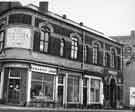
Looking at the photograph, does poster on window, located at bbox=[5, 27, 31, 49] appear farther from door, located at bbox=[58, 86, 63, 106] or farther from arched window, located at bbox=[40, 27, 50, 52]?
door, located at bbox=[58, 86, 63, 106]

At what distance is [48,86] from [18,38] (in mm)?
5977

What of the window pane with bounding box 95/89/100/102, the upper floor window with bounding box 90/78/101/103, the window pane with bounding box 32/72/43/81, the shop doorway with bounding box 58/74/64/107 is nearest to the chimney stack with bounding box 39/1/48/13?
the window pane with bounding box 32/72/43/81

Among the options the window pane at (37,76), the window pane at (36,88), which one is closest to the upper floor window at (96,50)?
the window pane at (37,76)

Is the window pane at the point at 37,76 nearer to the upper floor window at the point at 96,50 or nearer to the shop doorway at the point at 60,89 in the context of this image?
the shop doorway at the point at 60,89

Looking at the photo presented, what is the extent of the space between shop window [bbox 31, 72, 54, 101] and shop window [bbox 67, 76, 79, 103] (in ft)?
9.84

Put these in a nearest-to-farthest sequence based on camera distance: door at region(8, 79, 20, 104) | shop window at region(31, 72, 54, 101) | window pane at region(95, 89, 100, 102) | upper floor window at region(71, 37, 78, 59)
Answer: door at region(8, 79, 20, 104) → shop window at region(31, 72, 54, 101) → upper floor window at region(71, 37, 78, 59) → window pane at region(95, 89, 100, 102)

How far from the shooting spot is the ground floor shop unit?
24984 millimetres

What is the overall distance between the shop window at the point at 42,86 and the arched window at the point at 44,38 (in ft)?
9.33

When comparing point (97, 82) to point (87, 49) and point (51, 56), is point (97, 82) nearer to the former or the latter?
point (87, 49)

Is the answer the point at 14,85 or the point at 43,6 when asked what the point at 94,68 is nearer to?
the point at 43,6

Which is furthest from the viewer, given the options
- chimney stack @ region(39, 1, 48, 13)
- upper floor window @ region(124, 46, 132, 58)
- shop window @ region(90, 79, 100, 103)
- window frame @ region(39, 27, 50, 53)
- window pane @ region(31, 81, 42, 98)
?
upper floor window @ region(124, 46, 132, 58)

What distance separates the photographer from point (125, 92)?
1693 inches

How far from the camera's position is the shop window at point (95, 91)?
110 ft

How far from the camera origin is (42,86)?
26.8 metres
